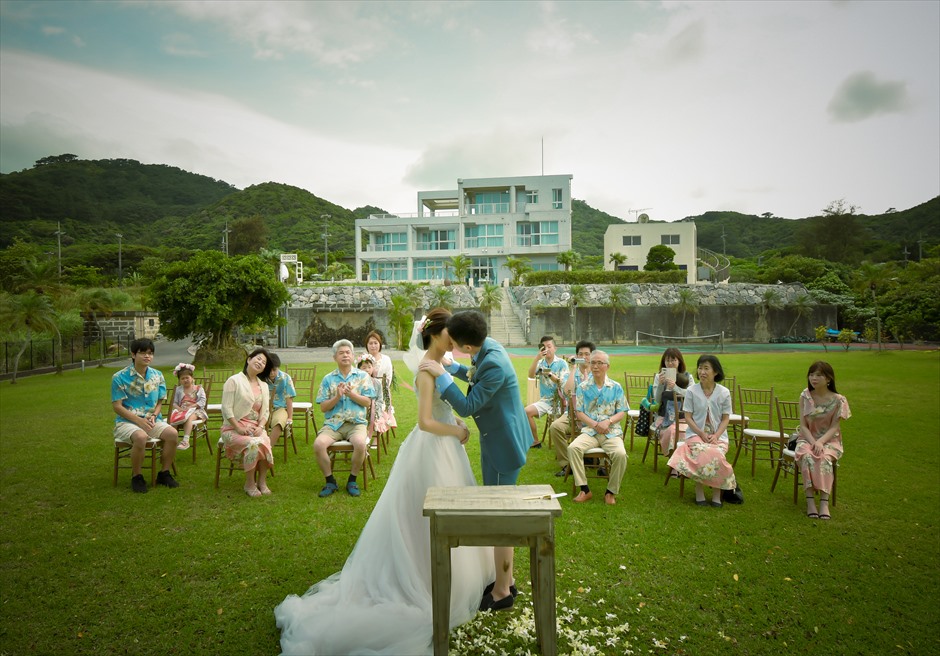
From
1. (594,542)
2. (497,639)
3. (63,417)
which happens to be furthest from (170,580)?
(63,417)

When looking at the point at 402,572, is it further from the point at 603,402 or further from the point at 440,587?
the point at 603,402

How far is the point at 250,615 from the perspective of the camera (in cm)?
377

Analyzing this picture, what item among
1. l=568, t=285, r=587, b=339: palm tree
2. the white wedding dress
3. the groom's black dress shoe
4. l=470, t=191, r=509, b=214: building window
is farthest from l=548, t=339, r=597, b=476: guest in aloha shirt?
l=470, t=191, r=509, b=214: building window

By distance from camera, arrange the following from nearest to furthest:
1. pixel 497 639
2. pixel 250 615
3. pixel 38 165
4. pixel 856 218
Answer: pixel 497 639, pixel 250 615, pixel 856 218, pixel 38 165

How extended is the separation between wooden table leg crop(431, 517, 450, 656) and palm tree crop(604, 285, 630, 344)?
3371 cm

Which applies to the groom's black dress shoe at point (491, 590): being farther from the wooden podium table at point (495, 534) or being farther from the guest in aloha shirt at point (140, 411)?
the guest in aloha shirt at point (140, 411)

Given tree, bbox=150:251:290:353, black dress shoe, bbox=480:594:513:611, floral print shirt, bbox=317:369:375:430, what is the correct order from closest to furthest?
black dress shoe, bbox=480:594:513:611 → floral print shirt, bbox=317:369:375:430 → tree, bbox=150:251:290:353

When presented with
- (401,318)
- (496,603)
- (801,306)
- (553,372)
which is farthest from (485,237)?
(496,603)

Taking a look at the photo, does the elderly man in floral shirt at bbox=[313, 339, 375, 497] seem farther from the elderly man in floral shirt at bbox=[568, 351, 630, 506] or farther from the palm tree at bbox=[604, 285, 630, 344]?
the palm tree at bbox=[604, 285, 630, 344]

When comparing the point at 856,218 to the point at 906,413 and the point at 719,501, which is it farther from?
the point at 719,501

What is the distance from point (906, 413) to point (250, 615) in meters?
13.0

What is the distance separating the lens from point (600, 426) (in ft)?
Result: 20.9

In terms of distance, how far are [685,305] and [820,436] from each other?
31895 mm

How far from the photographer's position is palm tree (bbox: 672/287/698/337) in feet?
117
